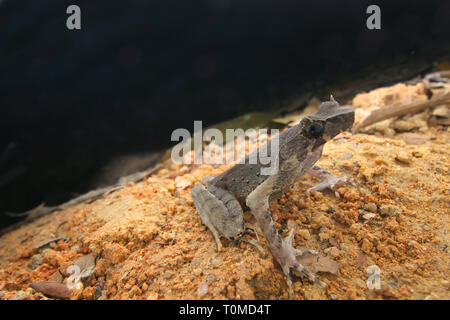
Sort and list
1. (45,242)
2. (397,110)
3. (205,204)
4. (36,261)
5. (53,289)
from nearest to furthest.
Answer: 1. (53,289)
2. (205,204)
3. (36,261)
4. (45,242)
5. (397,110)

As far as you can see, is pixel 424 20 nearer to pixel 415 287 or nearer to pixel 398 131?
pixel 398 131

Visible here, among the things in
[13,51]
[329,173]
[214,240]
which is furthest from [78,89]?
[329,173]

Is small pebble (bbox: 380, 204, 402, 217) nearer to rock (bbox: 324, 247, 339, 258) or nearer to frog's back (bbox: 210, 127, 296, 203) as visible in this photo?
rock (bbox: 324, 247, 339, 258)

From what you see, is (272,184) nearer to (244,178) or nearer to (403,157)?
(244,178)

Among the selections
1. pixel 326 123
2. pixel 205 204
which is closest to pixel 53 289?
pixel 205 204

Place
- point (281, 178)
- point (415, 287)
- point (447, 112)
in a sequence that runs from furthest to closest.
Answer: point (447, 112) → point (281, 178) → point (415, 287)

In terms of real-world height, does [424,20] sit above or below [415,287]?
above
